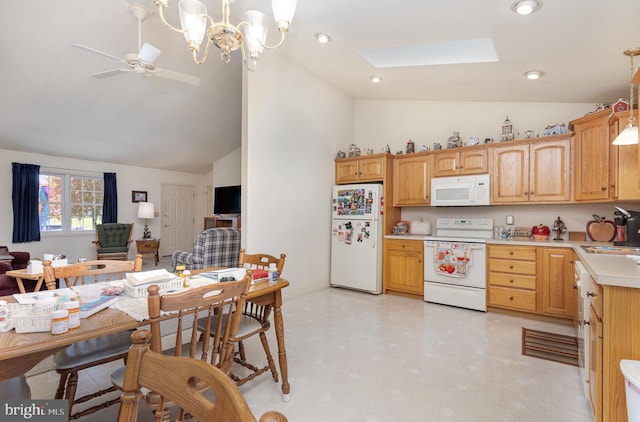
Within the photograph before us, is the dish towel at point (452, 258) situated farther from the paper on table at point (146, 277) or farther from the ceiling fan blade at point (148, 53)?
the ceiling fan blade at point (148, 53)

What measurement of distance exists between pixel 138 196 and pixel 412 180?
241 inches

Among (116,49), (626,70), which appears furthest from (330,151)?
(626,70)

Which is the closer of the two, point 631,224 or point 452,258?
point 631,224

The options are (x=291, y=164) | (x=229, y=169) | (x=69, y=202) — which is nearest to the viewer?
(x=291, y=164)

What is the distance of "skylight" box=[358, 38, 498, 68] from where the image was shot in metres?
3.12

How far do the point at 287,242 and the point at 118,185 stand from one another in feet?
16.3

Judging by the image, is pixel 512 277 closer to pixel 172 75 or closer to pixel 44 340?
pixel 44 340

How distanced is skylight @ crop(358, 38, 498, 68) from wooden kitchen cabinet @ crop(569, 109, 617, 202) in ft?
4.02

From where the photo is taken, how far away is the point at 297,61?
411cm

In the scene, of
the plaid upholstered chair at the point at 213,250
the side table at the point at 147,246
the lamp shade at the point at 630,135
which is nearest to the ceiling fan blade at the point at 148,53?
the plaid upholstered chair at the point at 213,250

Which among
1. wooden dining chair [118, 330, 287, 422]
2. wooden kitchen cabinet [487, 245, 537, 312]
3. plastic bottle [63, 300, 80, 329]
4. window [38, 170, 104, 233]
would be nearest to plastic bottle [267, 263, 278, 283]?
plastic bottle [63, 300, 80, 329]

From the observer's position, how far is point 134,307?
1438 millimetres

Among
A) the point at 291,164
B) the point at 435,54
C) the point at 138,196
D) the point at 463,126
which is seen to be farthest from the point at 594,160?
the point at 138,196

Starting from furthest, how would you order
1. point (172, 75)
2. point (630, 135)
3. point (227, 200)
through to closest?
point (227, 200) < point (172, 75) < point (630, 135)
